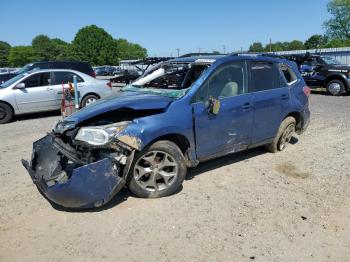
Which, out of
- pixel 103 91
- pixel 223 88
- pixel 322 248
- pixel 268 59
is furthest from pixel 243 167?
pixel 103 91

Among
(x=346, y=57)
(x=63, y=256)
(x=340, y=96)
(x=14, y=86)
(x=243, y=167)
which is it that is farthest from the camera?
(x=346, y=57)

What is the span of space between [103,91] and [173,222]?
8602 millimetres

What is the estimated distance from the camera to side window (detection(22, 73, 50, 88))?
10.9 m

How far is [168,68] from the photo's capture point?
5.90m

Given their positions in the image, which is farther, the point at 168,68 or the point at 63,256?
the point at 168,68

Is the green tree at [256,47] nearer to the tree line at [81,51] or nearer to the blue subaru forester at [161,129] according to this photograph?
the tree line at [81,51]

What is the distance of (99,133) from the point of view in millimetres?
4137

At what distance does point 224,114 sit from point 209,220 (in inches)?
64.2

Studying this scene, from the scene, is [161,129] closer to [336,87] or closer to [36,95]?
[36,95]

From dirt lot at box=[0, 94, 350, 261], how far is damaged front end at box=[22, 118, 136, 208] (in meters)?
0.28

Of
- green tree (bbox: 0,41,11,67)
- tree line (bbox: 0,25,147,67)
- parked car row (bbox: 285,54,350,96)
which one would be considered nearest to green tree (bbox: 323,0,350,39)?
tree line (bbox: 0,25,147,67)

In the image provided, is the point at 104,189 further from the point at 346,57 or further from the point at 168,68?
the point at 346,57

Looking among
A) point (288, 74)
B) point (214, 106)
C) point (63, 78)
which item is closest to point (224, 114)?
point (214, 106)

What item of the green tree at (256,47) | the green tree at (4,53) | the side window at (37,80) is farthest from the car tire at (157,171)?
the green tree at (4,53)
